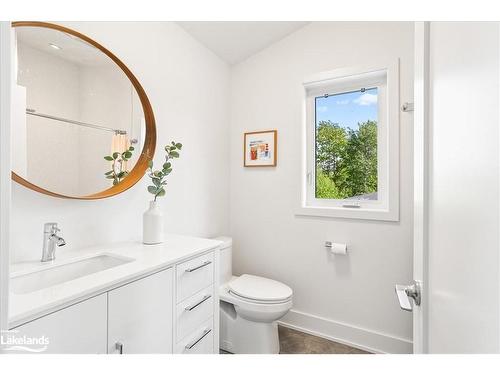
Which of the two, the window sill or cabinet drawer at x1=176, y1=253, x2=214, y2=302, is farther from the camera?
the window sill

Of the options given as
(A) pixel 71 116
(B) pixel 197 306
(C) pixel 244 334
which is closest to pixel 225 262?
(C) pixel 244 334

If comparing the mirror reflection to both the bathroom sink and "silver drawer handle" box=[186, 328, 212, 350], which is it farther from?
"silver drawer handle" box=[186, 328, 212, 350]

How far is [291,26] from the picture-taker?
1927 mm

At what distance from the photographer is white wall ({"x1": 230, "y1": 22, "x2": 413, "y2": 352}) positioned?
1.67 m

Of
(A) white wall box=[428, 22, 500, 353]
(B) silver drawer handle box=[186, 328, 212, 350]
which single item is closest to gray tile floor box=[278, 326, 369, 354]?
(B) silver drawer handle box=[186, 328, 212, 350]

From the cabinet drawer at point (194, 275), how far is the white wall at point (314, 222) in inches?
36.8

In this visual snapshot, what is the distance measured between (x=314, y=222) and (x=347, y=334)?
0.86 m

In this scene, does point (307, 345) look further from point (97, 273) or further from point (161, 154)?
point (161, 154)

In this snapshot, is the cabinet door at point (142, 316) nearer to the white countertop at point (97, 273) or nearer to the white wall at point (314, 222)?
Result: the white countertop at point (97, 273)

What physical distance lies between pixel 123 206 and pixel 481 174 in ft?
4.88

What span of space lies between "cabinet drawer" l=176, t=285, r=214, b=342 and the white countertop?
0.22m

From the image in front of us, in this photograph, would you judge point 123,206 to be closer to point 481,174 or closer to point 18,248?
point 18,248

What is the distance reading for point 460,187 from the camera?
1.30ft
